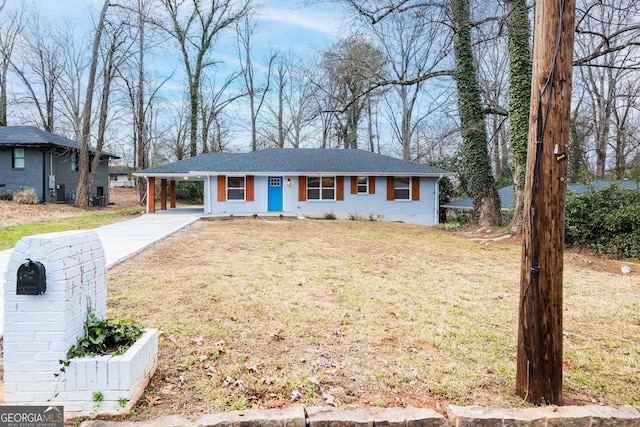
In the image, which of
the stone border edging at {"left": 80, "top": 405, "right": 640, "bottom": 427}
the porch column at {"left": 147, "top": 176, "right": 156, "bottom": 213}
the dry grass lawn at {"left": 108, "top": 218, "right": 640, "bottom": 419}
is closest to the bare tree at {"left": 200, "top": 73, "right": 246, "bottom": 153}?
the porch column at {"left": 147, "top": 176, "right": 156, "bottom": 213}

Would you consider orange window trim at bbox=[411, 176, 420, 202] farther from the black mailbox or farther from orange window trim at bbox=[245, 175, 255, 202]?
the black mailbox

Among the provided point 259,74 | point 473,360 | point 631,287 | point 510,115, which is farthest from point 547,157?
point 259,74

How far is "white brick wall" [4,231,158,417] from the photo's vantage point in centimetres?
221

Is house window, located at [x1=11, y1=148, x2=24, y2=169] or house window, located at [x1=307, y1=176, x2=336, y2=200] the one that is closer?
house window, located at [x1=307, y1=176, x2=336, y2=200]

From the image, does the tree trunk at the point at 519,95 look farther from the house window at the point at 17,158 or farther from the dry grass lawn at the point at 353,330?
the house window at the point at 17,158

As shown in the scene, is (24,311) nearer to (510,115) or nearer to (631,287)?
(631,287)

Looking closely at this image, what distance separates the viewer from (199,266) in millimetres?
6582

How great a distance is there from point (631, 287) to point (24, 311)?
26.3 feet

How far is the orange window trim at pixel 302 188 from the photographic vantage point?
721 inches

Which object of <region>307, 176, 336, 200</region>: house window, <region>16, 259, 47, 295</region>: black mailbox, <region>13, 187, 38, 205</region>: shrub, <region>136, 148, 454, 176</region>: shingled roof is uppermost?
<region>136, 148, 454, 176</region>: shingled roof

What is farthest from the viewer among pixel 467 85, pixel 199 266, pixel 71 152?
pixel 71 152

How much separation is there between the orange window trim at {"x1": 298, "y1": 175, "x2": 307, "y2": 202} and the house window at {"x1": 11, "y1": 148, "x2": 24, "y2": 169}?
16.6 metres

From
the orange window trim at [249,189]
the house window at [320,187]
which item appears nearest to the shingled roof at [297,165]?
the orange window trim at [249,189]

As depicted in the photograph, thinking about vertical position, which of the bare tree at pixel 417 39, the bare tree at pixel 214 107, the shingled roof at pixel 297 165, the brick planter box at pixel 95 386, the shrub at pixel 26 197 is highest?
the bare tree at pixel 214 107
